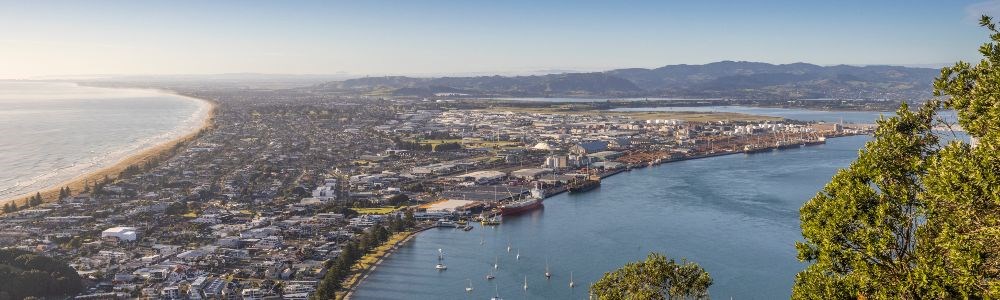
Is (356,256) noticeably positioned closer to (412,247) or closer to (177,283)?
(412,247)

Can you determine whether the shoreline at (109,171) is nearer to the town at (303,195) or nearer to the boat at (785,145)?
the town at (303,195)

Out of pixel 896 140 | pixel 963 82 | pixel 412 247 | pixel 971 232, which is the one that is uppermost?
pixel 963 82

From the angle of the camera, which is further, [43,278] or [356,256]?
[356,256]

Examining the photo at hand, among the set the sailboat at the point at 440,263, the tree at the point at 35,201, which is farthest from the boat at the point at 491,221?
the tree at the point at 35,201

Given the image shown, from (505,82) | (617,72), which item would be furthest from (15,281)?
(617,72)

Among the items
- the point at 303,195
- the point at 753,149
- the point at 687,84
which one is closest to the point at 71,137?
the point at 303,195

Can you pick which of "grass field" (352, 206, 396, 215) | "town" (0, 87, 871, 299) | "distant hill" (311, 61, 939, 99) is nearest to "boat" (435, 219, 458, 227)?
"town" (0, 87, 871, 299)

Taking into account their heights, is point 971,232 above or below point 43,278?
above
